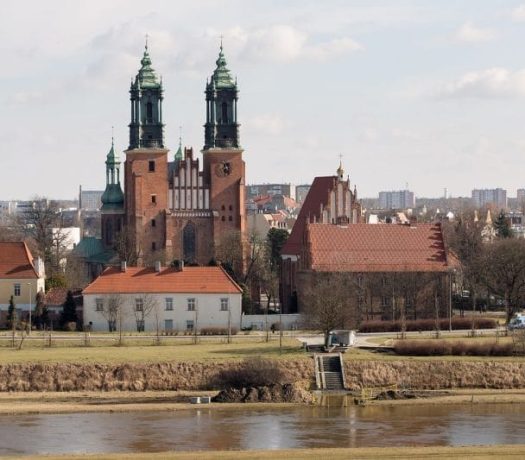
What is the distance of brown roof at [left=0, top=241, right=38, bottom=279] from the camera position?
306ft

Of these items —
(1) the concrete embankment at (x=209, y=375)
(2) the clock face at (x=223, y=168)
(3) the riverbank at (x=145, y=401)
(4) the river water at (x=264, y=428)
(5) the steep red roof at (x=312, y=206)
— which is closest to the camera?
(4) the river water at (x=264, y=428)

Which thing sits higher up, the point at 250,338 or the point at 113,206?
the point at 113,206

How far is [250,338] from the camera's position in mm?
82562

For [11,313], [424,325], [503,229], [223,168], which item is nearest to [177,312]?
[11,313]

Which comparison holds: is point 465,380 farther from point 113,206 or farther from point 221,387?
point 113,206

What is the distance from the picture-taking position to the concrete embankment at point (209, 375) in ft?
226

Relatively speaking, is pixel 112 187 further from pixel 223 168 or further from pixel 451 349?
pixel 451 349

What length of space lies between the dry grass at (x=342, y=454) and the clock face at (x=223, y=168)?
69.3 meters

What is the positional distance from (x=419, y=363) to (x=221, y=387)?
8.60 meters

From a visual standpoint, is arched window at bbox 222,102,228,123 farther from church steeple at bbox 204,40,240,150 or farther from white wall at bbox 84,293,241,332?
white wall at bbox 84,293,241,332

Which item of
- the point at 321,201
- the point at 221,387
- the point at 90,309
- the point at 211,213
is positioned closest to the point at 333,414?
the point at 221,387

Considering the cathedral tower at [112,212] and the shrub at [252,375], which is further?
the cathedral tower at [112,212]

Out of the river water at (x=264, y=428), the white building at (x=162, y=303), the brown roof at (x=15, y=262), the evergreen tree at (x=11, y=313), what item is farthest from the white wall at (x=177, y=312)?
the river water at (x=264, y=428)

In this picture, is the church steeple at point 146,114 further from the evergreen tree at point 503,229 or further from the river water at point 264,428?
the river water at point 264,428
